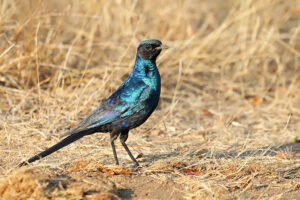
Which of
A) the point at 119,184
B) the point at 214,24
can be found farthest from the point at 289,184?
the point at 214,24

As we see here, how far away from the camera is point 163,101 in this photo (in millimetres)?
6797

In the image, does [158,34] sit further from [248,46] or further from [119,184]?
[119,184]

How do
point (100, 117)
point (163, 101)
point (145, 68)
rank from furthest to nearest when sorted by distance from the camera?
point (163, 101), point (145, 68), point (100, 117)

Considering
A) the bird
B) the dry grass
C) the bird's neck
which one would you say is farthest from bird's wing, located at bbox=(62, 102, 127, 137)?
the bird's neck

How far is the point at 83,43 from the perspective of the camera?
7211 millimetres

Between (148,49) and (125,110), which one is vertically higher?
(148,49)

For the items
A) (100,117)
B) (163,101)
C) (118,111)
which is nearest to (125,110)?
(118,111)

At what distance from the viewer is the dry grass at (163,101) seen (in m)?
3.84

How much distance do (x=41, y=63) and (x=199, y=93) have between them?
2305 mm

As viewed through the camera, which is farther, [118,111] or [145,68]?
[145,68]

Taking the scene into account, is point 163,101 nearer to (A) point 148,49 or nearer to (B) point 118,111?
(A) point 148,49

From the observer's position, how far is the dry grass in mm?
3838

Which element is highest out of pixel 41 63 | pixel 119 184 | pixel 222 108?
pixel 41 63

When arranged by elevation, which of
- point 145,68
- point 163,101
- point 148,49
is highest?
point 148,49
